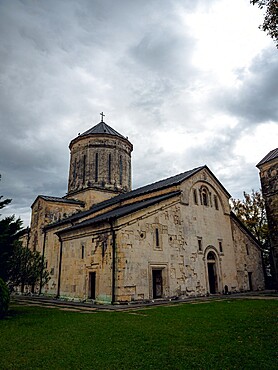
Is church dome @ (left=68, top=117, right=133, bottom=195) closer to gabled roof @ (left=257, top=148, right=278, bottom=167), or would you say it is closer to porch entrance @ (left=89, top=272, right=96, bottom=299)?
porch entrance @ (left=89, top=272, right=96, bottom=299)

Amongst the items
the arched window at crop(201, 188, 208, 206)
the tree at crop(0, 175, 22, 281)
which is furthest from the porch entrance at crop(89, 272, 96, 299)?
the arched window at crop(201, 188, 208, 206)

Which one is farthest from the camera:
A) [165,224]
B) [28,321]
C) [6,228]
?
[165,224]

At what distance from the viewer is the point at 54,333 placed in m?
7.43

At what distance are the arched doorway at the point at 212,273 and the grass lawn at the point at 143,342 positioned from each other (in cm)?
963

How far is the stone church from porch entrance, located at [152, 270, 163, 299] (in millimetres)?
51

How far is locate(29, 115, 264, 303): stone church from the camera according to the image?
14.6m

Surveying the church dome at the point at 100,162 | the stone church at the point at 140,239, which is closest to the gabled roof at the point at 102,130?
the church dome at the point at 100,162

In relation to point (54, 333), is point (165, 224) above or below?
above

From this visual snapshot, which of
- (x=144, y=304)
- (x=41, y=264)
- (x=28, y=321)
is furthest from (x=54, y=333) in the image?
(x=41, y=264)

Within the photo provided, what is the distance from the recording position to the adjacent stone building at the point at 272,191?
20.6 meters

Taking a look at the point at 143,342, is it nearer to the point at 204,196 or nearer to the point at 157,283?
the point at 157,283

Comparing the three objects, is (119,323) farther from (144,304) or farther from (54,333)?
(144,304)

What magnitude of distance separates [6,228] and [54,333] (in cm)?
521

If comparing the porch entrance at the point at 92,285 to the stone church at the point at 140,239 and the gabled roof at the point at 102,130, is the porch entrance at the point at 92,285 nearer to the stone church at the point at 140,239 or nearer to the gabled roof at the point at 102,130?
the stone church at the point at 140,239
